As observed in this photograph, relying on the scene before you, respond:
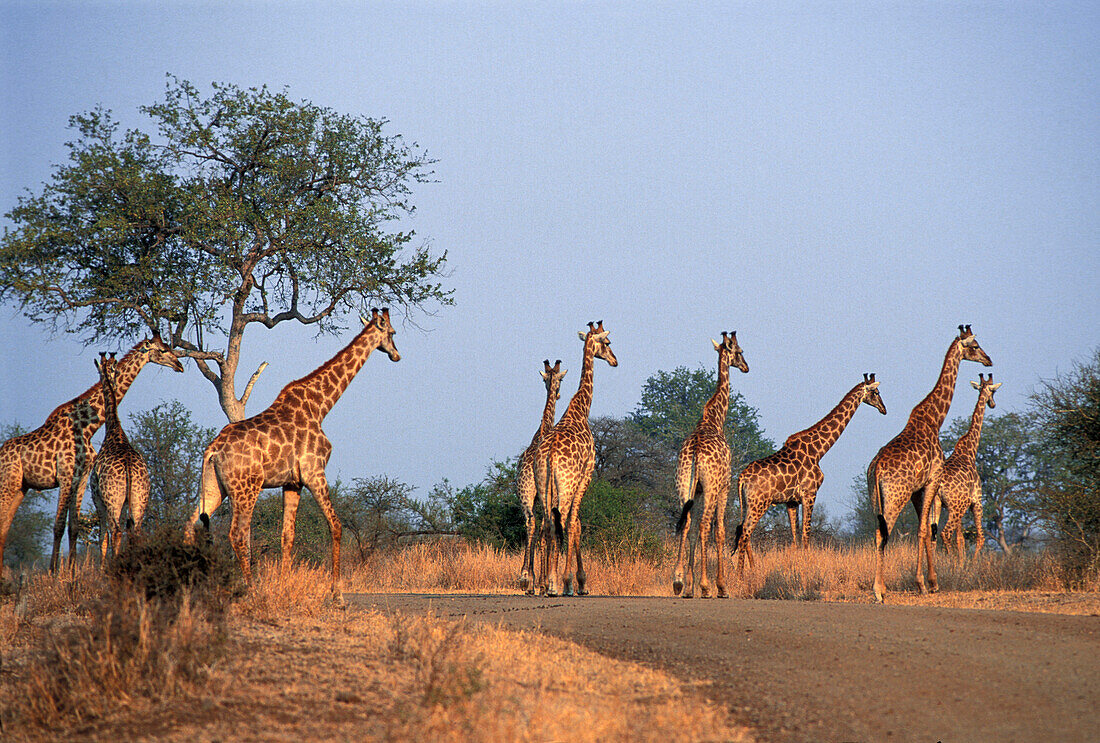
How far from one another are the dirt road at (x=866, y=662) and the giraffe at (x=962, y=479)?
8.06m

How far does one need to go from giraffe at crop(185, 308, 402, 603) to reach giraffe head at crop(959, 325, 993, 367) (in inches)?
427

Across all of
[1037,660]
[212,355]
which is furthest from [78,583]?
[212,355]

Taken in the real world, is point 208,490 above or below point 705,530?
above

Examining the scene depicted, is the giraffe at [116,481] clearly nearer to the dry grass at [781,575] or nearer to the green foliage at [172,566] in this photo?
the dry grass at [781,575]

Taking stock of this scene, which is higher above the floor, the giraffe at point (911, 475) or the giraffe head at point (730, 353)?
the giraffe head at point (730, 353)

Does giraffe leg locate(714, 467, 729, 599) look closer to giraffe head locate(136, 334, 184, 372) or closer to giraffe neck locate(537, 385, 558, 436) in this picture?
giraffe neck locate(537, 385, 558, 436)

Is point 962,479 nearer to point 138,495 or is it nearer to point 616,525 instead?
point 616,525

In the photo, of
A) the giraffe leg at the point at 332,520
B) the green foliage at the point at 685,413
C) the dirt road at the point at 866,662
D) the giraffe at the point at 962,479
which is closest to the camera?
the dirt road at the point at 866,662

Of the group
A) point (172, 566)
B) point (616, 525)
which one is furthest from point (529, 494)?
point (172, 566)

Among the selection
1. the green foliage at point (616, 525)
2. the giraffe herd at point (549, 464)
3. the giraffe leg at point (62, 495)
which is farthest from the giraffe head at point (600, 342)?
the giraffe leg at point (62, 495)

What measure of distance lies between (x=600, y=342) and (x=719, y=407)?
2729mm

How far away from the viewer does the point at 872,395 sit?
55.8 feet

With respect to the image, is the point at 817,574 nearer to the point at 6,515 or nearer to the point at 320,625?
the point at 320,625

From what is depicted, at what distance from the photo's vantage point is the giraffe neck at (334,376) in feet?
39.4
